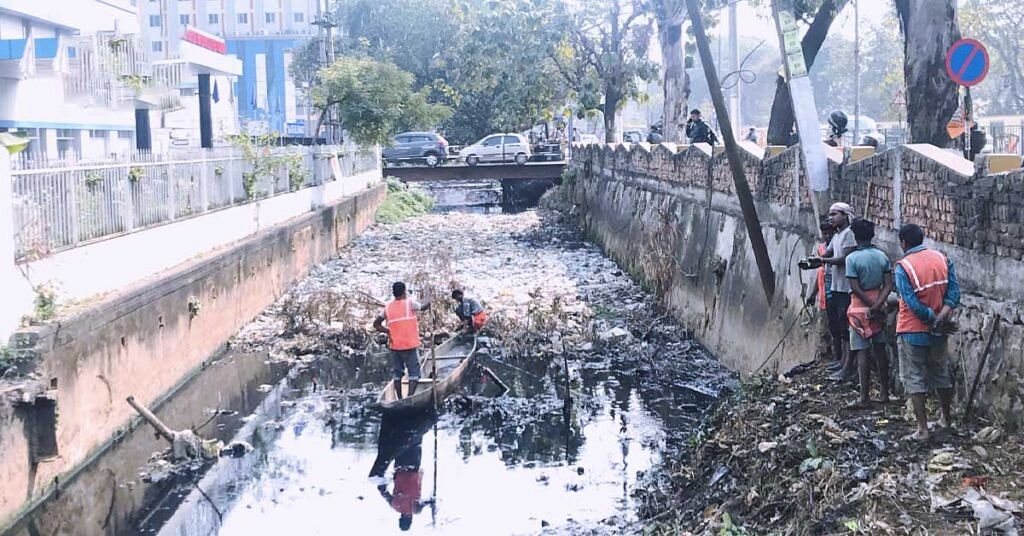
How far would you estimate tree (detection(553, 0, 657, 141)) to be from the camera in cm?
3419

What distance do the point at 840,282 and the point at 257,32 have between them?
274ft

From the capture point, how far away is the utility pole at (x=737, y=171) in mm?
13125

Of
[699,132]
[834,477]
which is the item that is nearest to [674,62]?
[699,132]

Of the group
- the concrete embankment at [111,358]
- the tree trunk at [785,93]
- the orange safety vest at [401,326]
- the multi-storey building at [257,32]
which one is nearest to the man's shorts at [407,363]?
the orange safety vest at [401,326]

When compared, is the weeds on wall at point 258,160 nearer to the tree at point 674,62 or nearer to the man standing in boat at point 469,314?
the man standing in boat at point 469,314

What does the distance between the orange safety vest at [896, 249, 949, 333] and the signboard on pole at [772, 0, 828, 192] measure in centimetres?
440

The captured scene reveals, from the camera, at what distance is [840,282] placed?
32.5ft

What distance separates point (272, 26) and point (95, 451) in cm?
8187

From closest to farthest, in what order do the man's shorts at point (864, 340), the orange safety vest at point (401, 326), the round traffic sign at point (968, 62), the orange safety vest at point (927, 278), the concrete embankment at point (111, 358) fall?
the orange safety vest at point (927, 278) < the man's shorts at point (864, 340) < the concrete embankment at point (111, 358) < the round traffic sign at point (968, 62) < the orange safety vest at point (401, 326)

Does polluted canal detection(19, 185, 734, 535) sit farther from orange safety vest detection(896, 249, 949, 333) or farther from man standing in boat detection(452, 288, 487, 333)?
orange safety vest detection(896, 249, 949, 333)

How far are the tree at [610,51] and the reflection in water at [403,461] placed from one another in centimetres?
2145

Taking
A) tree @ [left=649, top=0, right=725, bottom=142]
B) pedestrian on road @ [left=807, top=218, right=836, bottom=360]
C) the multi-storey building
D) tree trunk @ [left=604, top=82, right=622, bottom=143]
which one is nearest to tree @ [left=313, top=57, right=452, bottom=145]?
tree trunk @ [left=604, top=82, right=622, bottom=143]

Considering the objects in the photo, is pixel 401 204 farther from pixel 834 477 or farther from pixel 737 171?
pixel 834 477

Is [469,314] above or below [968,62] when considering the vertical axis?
below
